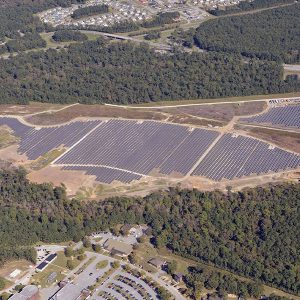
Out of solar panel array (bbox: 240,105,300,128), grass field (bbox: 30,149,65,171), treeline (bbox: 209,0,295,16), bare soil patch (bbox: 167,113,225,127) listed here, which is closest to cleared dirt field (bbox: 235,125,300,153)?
solar panel array (bbox: 240,105,300,128)

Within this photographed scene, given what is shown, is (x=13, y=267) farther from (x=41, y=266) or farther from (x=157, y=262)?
(x=157, y=262)

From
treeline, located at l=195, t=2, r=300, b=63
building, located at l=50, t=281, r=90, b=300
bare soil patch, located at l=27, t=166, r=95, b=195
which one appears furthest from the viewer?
treeline, located at l=195, t=2, r=300, b=63

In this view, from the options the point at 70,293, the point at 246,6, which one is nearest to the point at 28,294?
the point at 70,293

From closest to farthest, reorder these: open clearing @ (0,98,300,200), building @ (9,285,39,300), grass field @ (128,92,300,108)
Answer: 1. building @ (9,285,39,300)
2. open clearing @ (0,98,300,200)
3. grass field @ (128,92,300,108)

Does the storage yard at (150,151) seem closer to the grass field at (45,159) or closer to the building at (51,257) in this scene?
the grass field at (45,159)

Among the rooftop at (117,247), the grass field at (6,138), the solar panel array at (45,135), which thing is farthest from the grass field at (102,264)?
the grass field at (6,138)

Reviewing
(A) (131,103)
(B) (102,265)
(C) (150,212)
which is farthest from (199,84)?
(B) (102,265)

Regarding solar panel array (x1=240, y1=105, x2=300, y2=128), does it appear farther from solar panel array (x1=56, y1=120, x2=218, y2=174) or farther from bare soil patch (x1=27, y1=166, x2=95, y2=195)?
bare soil patch (x1=27, y1=166, x2=95, y2=195)
